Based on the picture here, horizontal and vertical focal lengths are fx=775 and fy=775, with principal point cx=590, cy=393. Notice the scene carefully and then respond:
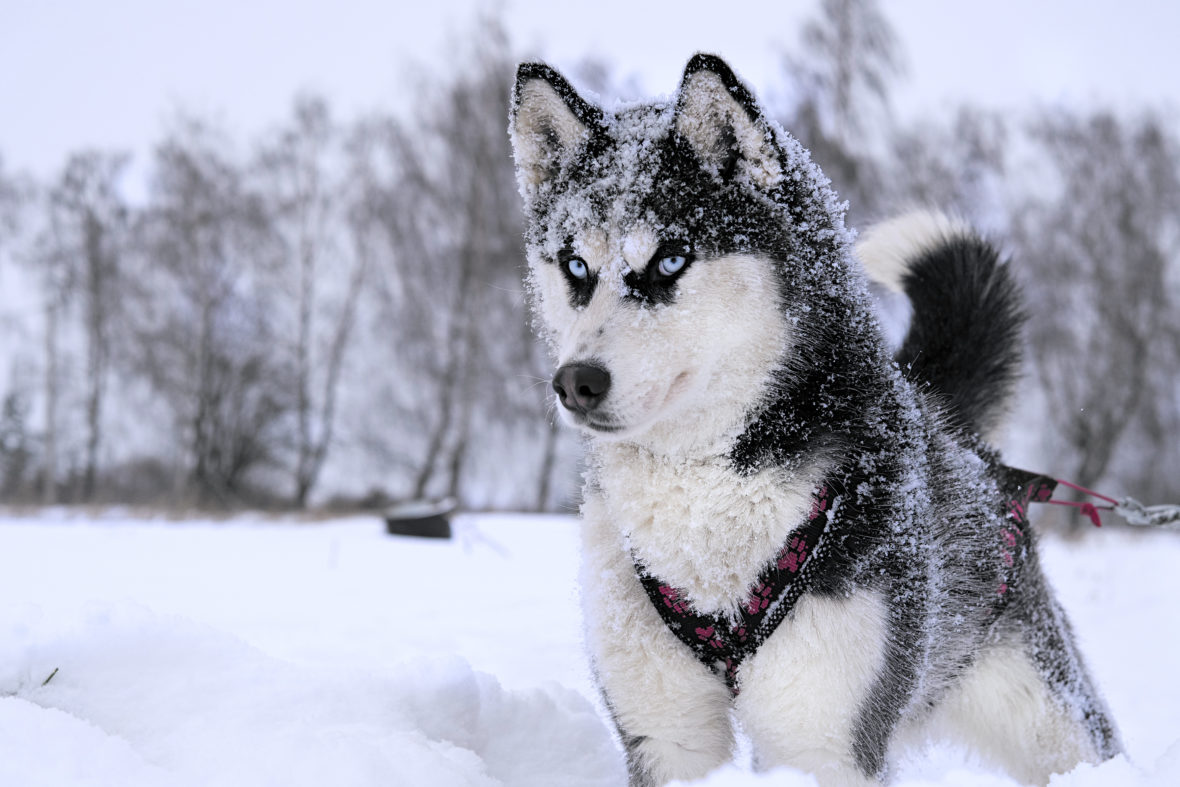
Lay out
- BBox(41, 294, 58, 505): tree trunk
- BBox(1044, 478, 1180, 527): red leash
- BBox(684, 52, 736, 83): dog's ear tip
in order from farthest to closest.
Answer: BBox(41, 294, 58, 505): tree trunk → BBox(1044, 478, 1180, 527): red leash → BBox(684, 52, 736, 83): dog's ear tip

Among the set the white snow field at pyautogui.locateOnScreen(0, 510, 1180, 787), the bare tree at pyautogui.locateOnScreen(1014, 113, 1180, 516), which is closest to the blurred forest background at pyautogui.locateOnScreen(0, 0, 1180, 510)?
the bare tree at pyautogui.locateOnScreen(1014, 113, 1180, 516)

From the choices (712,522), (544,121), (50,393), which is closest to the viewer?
(712,522)

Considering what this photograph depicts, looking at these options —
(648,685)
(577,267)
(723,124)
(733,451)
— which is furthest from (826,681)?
(723,124)

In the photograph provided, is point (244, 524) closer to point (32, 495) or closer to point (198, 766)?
point (198, 766)

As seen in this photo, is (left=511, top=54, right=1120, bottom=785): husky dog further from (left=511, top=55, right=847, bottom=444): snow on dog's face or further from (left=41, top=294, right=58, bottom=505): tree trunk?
(left=41, top=294, right=58, bottom=505): tree trunk

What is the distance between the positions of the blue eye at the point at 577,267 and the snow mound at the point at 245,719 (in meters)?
1.05

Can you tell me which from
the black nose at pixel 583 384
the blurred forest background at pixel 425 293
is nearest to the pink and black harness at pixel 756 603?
the black nose at pixel 583 384

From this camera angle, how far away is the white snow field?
145 cm

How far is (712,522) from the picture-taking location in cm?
141

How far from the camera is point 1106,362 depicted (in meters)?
13.0

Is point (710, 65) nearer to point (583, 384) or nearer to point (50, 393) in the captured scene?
point (583, 384)

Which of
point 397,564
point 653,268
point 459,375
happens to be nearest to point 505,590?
point 397,564

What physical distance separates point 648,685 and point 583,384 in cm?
60

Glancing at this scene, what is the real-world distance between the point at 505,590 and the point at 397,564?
1.30 meters
